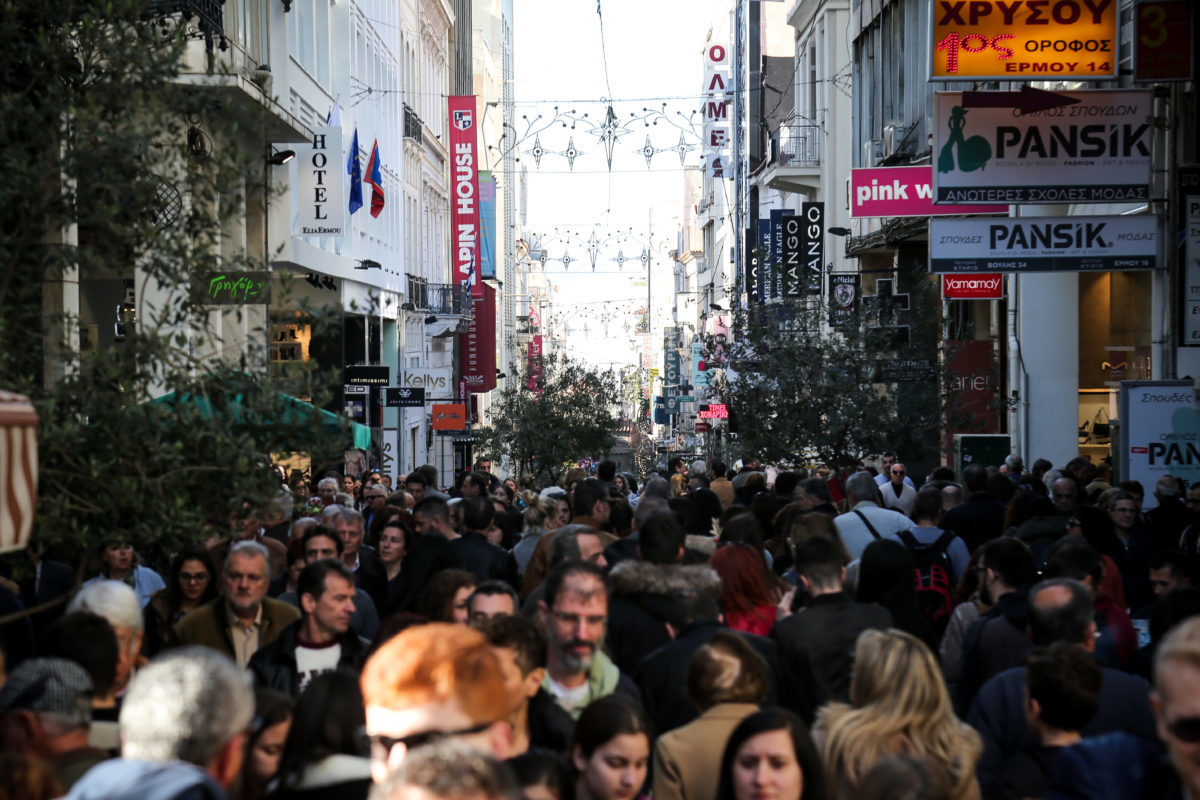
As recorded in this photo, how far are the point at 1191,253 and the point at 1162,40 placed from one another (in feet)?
7.86

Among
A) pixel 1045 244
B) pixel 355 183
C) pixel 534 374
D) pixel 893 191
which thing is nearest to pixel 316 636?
pixel 1045 244

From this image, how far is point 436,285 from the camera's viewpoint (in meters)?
53.4

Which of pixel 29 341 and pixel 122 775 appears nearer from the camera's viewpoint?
pixel 122 775

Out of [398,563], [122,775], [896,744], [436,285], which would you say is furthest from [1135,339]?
[436,285]

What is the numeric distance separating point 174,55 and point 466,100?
45.5 meters

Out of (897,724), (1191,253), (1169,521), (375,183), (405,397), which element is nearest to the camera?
(897,724)

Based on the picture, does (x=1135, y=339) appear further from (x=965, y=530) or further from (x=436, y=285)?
(x=436, y=285)

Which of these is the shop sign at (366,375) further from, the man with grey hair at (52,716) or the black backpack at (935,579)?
the man with grey hair at (52,716)

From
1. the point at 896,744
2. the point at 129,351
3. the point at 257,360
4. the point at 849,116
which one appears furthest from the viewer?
the point at 849,116

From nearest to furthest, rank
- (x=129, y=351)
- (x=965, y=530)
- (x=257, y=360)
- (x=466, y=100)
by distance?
(x=129, y=351) → (x=257, y=360) → (x=965, y=530) → (x=466, y=100)

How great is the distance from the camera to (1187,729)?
146 inches

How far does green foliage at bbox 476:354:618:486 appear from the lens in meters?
49.7

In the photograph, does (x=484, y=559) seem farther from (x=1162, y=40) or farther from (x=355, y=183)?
(x=355, y=183)

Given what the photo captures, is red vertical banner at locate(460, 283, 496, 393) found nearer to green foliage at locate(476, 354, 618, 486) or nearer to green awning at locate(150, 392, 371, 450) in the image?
green foliage at locate(476, 354, 618, 486)
